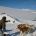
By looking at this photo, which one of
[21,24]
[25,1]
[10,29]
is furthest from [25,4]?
[10,29]

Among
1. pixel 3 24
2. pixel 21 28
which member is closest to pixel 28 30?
pixel 21 28

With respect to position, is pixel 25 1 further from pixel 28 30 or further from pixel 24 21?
pixel 28 30

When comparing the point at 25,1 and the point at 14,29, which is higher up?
the point at 25,1

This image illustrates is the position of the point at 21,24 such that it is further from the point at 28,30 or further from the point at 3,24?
the point at 3,24

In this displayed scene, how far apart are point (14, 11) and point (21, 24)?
19 centimetres

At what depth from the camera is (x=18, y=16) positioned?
1163mm

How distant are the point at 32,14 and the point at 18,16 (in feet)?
0.59

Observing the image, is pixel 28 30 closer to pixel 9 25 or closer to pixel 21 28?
pixel 21 28

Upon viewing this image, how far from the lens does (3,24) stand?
1.15 meters

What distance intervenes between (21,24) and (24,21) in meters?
0.06

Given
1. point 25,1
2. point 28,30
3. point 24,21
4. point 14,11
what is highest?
point 25,1

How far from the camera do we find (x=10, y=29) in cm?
116

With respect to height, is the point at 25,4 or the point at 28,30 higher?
the point at 25,4

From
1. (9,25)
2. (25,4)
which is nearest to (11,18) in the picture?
(9,25)
